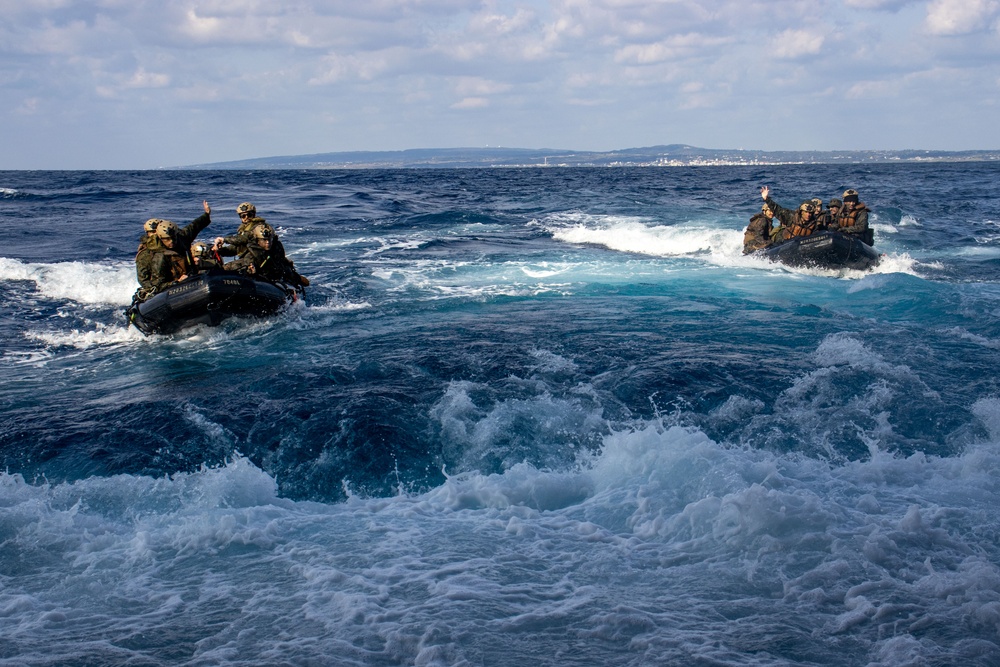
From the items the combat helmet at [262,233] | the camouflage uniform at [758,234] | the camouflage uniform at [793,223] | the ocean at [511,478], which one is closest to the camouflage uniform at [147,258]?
the ocean at [511,478]

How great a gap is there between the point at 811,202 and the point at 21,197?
120ft

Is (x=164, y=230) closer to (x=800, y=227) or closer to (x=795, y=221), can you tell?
(x=800, y=227)

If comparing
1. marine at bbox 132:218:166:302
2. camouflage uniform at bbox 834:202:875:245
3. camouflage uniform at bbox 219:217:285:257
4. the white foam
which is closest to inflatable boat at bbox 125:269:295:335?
marine at bbox 132:218:166:302

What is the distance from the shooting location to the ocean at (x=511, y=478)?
472 cm

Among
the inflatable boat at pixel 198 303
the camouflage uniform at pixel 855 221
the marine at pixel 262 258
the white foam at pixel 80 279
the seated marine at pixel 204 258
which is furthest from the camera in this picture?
the camouflage uniform at pixel 855 221

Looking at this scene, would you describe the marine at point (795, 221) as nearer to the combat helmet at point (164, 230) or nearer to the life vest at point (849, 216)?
the life vest at point (849, 216)

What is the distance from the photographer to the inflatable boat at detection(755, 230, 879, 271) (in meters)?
16.6

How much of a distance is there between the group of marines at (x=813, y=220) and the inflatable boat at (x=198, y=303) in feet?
36.3

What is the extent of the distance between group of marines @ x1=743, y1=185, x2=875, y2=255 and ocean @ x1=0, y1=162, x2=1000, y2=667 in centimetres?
205

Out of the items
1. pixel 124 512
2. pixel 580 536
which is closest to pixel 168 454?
pixel 124 512

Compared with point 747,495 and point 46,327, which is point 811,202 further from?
point 46,327

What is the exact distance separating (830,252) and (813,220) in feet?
3.70

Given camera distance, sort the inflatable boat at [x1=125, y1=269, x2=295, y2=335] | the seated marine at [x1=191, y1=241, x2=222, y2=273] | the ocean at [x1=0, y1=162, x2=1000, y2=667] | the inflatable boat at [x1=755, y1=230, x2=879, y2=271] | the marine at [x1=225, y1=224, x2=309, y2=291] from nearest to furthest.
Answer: the ocean at [x1=0, y1=162, x2=1000, y2=667] → the inflatable boat at [x1=125, y1=269, x2=295, y2=335] → the seated marine at [x1=191, y1=241, x2=222, y2=273] → the marine at [x1=225, y1=224, x2=309, y2=291] → the inflatable boat at [x1=755, y1=230, x2=879, y2=271]

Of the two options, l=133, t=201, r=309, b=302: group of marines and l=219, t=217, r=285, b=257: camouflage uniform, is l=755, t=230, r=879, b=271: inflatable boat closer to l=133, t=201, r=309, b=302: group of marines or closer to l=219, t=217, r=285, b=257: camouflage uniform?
l=133, t=201, r=309, b=302: group of marines
